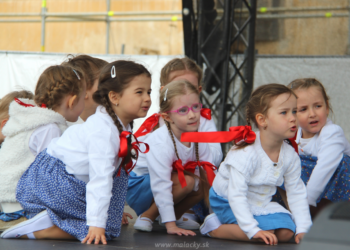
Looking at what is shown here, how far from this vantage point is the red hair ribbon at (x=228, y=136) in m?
2.01

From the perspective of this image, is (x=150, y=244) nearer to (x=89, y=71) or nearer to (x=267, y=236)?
(x=267, y=236)

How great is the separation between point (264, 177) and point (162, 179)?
1.92ft

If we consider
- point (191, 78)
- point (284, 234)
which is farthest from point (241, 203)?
point (191, 78)

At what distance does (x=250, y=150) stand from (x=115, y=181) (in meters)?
0.65

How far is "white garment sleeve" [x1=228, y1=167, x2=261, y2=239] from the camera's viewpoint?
1856 mm

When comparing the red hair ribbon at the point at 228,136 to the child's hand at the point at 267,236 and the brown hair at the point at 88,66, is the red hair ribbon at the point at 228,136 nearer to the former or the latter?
the child's hand at the point at 267,236

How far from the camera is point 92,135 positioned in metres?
1.84

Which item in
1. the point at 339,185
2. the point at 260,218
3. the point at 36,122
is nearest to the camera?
the point at 260,218

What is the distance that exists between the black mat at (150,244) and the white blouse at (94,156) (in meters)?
0.13

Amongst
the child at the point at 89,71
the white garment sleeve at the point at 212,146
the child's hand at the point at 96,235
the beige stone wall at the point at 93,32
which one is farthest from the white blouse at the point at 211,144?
the beige stone wall at the point at 93,32

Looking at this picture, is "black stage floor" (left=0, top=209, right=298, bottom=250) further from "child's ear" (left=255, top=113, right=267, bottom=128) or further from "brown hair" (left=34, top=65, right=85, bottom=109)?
"brown hair" (left=34, top=65, right=85, bottom=109)

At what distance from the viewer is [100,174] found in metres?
1.78

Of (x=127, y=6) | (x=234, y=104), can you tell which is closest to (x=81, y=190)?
(x=234, y=104)

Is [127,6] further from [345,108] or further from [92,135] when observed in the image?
[92,135]
